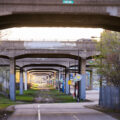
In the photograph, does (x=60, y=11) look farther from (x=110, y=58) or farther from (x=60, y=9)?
(x=110, y=58)

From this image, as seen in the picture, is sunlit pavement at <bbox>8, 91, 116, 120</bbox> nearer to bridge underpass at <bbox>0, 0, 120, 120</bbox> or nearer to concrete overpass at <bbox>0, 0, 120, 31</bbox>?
bridge underpass at <bbox>0, 0, 120, 120</bbox>

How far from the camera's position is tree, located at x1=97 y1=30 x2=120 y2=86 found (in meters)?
23.5

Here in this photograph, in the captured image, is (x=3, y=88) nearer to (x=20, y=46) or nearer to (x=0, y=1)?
(x=20, y=46)

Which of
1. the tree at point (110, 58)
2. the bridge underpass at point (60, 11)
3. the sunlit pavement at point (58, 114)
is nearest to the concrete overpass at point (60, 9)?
the bridge underpass at point (60, 11)

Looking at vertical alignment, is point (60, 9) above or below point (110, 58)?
above

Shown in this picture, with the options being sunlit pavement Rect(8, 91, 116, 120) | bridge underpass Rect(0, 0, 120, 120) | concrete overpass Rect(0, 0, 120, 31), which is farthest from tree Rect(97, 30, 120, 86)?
concrete overpass Rect(0, 0, 120, 31)

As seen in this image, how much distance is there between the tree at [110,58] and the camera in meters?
23.5

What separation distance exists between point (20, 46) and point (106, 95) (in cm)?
1724

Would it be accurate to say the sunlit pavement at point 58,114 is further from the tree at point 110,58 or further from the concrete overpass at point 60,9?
the concrete overpass at point 60,9

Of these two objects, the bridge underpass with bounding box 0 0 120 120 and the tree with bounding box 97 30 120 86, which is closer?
the bridge underpass with bounding box 0 0 120 120

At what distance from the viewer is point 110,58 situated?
23.6 metres

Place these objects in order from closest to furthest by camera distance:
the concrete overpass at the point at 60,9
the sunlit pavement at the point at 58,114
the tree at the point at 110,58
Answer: the concrete overpass at the point at 60,9 → the sunlit pavement at the point at 58,114 → the tree at the point at 110,58

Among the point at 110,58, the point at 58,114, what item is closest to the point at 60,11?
the point at 110,58

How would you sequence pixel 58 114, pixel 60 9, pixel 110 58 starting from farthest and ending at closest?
1. pixel 58 114
2. pixel 110 58
3. pixel 60 9
